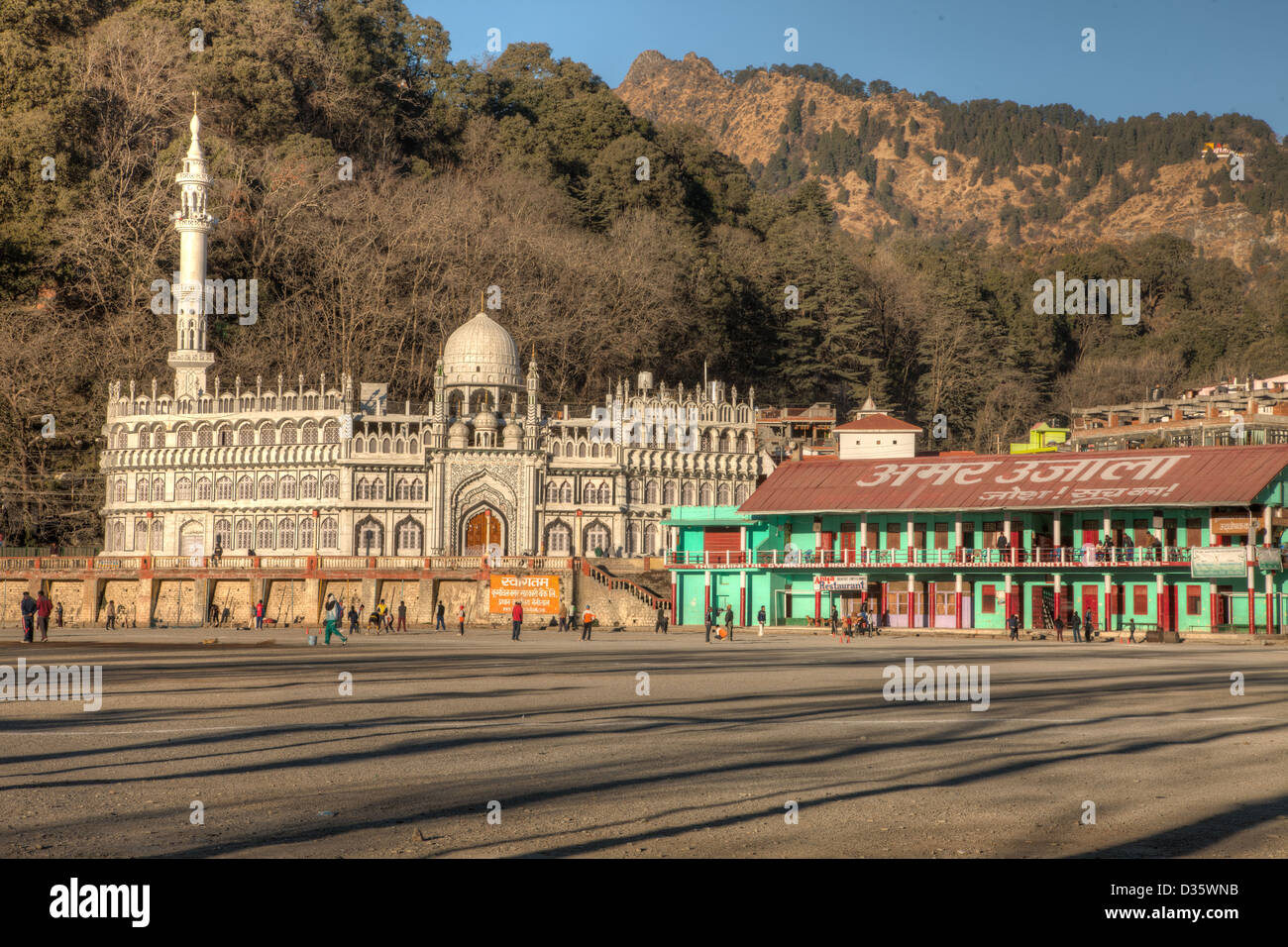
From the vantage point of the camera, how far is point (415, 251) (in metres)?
101

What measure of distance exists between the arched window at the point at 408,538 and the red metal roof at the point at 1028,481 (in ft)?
58.7

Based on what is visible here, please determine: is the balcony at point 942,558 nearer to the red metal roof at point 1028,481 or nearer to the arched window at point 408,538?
the red metal roof at point 1028,481

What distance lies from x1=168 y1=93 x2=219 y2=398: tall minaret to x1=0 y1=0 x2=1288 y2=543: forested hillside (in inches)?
208

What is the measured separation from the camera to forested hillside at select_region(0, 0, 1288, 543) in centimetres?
9412

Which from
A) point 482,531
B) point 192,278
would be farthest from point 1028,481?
point 192,278

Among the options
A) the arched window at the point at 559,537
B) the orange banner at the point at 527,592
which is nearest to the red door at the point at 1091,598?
the orange banner at the point at 527,592

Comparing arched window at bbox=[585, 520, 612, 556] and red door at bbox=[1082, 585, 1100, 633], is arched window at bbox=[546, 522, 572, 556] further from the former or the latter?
red door at bbox=[1082, 585, 1100, 633]

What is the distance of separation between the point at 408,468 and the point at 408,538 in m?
3.87

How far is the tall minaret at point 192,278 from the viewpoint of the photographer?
87.5m

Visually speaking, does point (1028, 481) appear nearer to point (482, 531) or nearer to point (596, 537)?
point (596, 537)

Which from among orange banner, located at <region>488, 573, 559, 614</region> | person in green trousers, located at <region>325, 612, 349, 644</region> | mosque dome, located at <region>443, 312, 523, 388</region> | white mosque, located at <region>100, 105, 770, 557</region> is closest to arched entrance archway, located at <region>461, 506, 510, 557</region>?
white mosque, located at <region>100, 105, 770, 557</region>

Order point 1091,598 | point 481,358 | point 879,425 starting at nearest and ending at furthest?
point 1091,598 < point 481,358 < point 879,425

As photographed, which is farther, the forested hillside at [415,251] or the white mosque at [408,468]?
the forested hillside at [415,251]

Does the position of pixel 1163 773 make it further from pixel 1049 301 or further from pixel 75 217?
pixel 1049 301
